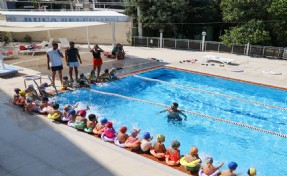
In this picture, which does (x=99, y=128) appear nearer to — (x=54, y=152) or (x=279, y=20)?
(x=54, y=152)

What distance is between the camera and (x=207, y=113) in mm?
11523

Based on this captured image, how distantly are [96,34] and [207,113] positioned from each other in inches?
689

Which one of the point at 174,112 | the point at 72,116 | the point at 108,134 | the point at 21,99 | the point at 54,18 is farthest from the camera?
the point at 54,18

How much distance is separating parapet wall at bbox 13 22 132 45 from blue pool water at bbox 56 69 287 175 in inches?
402

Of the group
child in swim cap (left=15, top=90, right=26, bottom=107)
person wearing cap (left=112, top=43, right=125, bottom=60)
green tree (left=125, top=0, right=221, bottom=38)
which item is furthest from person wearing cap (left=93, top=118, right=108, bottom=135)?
green tree (left=125, top=0, right=221, bottom=38)

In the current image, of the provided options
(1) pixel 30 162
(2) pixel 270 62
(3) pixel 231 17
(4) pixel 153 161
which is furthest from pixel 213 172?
(3) pixel 231 17

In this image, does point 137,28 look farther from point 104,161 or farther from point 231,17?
point 104,161

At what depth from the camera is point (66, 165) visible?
6.31 m

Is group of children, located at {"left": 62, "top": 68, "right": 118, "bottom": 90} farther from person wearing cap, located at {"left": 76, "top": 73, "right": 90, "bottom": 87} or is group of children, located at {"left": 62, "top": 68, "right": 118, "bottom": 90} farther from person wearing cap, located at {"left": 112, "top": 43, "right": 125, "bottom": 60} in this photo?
person wearing cap, located at {"left": 112, "top": 43, "right": 125, "bottom": 60}

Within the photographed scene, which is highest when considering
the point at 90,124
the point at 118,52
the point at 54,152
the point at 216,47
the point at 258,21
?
the point at 258,21

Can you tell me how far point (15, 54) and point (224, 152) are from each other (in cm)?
1617

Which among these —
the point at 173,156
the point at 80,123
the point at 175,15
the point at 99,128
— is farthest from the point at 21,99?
the point at 175,15

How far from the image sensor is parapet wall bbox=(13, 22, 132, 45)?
1006 inches

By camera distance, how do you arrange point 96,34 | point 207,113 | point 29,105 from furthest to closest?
point 96,34, point 207,113, point 29,105
